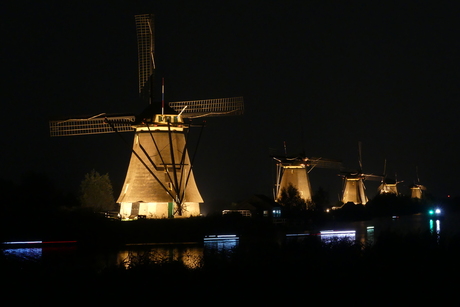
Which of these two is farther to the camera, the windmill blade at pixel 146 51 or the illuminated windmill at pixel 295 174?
the illuminated windmill at pixel 295 174

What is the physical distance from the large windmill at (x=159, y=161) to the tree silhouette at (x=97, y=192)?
21233 mm

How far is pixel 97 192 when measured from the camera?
70062 millimetres

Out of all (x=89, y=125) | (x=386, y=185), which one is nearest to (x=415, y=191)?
(x=386, y=185)

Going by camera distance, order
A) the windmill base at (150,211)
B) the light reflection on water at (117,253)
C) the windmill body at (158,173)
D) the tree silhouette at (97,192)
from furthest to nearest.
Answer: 1. the tree silhouette at (97,192)
2. the windmill base at (150,211)
3. the windmill body at (158,173)
4. the light reflection on water at (117,253)

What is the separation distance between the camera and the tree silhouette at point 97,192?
69.0 meters

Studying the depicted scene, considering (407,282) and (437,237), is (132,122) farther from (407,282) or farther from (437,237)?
(407,282)

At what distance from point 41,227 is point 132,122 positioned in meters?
9.07

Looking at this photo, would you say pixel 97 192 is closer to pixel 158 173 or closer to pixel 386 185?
pixel 158 173

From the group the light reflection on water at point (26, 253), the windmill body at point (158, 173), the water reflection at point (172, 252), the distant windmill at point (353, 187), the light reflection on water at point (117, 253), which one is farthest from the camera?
the distant windmill at point (353, 187)

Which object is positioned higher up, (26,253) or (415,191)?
(415,191)

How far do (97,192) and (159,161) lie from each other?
25.3 metres

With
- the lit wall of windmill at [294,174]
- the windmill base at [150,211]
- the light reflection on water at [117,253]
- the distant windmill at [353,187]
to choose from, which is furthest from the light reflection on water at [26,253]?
the distant windmill at [353,187]

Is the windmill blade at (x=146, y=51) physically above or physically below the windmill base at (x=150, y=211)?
above

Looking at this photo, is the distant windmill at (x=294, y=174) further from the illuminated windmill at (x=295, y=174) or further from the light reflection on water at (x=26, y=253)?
the light reflection on water at (x=26, y=253)
